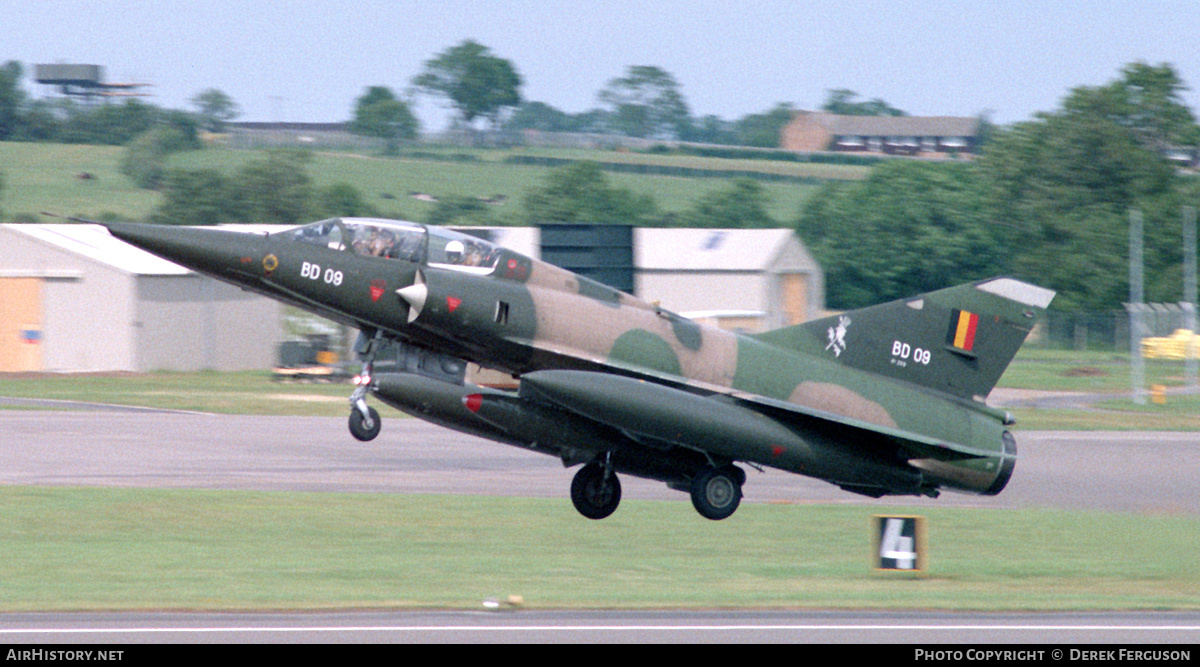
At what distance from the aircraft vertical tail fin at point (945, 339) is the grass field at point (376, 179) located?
204 feet

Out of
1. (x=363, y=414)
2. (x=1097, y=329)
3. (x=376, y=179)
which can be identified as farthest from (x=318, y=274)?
(x=376, y=179)

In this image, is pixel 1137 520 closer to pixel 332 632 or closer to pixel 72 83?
pixel 332 632

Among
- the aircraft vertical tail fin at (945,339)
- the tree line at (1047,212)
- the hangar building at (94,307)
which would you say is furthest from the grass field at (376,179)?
the aircraft vertical tail fin at (945,339)

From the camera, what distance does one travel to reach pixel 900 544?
1374 centimetres

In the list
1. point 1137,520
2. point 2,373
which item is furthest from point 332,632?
point 2,373

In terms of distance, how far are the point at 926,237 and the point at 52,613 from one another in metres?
67.3

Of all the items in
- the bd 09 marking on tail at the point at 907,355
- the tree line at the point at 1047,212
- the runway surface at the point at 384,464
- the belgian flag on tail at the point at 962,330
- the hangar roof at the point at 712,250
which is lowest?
the runway surface at the point at 384,464

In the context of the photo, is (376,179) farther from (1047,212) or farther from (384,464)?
(384,464)

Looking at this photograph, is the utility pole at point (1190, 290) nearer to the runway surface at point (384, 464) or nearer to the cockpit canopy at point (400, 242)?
→ the runway surface at point (384, 464)

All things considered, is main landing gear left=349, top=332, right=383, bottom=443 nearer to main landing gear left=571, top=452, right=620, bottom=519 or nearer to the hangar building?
main landing gear left=571, top=452, right=620, bottom=519

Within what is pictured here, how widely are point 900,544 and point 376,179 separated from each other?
308 feet

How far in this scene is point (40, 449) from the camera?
23.0 metres

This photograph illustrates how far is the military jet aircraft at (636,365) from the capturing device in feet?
50.5

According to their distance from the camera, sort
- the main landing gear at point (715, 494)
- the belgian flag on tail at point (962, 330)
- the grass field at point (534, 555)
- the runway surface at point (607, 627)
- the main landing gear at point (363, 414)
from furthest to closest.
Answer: the belgian flag on tail at point (962, 330) < the main landing gear at point (715, 494) < the main landing gear at point (363, 414) < the grass field at point (534, 555) < the runway surface at point (607, 627)
